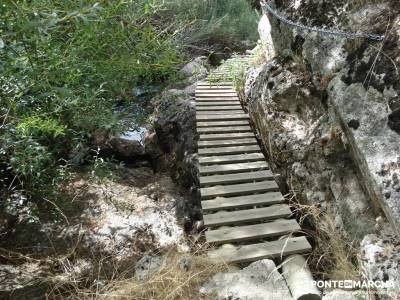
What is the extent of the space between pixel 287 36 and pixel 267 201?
1989 mm

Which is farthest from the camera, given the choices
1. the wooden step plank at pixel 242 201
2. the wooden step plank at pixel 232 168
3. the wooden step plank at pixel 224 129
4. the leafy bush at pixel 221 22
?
the leafy bush at pixel 221 22

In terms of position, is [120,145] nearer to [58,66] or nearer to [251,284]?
[58,66]

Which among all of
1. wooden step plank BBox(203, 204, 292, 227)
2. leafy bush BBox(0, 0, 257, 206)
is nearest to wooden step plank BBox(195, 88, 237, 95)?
leafy bush BBox(0, 0, 257, 206)

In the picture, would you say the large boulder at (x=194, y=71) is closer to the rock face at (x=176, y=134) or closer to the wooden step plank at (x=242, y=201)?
the rock face at (x=176, y=134)

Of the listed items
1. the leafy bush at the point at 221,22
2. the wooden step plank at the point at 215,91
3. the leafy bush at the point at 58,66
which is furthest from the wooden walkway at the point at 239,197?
the leafy bush at the point at 221,22

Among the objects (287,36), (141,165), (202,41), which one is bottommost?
(141,165)

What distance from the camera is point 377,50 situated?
8.51ft

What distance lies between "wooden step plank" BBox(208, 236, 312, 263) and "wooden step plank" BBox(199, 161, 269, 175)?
4.02 feet

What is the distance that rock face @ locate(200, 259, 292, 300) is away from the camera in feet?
7.13

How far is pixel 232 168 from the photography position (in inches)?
152

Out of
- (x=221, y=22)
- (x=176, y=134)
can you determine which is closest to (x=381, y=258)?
(x=176, y=134)

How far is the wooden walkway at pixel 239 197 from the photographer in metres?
2.69

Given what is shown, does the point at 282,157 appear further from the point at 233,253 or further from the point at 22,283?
the point at 22,283

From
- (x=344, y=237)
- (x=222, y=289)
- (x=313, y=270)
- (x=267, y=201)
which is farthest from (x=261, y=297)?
(x=267, y=201)
